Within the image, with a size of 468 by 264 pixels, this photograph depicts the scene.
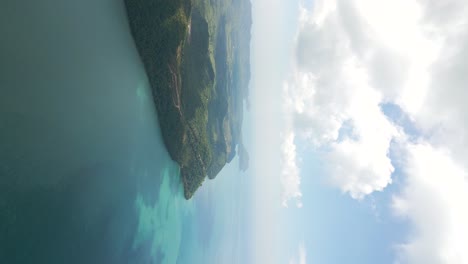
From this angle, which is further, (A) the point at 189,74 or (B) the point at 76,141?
(A) the point at 189,74

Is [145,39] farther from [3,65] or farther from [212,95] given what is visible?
[212,95]

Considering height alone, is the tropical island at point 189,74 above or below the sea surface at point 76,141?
above

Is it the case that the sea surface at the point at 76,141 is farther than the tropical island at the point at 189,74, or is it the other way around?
the tropical island at the point at 189,74

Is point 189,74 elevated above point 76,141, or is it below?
above
